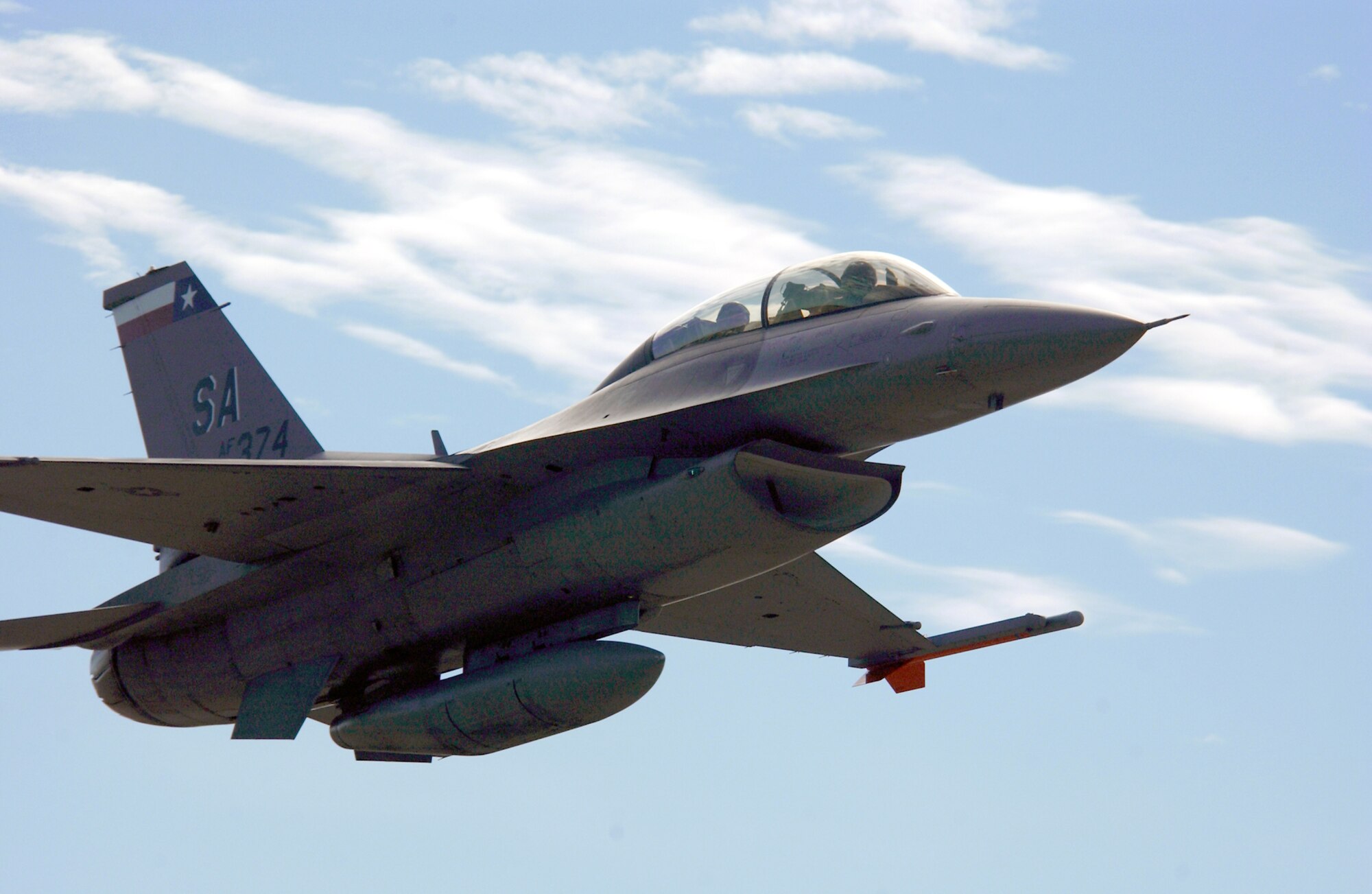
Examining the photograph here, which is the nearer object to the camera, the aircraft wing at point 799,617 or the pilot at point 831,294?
the pilot at point 831,294

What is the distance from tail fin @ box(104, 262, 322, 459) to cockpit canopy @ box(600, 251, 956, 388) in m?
5.27

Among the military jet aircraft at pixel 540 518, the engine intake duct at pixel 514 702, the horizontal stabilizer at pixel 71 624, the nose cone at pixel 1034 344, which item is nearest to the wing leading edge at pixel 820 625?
the military jet aircraft at pixel 540 518

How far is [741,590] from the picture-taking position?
59.5 ft

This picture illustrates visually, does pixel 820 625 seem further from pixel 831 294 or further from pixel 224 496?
pixel 224 496

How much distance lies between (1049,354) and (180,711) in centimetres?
1035

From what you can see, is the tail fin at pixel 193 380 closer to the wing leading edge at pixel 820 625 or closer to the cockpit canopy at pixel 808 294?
the wing leading edge at pixel 820 625

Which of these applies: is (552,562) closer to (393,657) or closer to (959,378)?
(393,657)

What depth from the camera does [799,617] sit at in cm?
1884

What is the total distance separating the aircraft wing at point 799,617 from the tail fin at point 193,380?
4.88m

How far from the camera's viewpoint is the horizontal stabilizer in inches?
648

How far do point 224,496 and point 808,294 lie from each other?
231 inches

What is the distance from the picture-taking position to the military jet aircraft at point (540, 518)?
13.4 metres

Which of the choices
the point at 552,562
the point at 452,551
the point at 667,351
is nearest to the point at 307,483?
the point at 452,551

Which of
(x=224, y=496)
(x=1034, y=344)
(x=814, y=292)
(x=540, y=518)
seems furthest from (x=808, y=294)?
(x=224, y=496)
